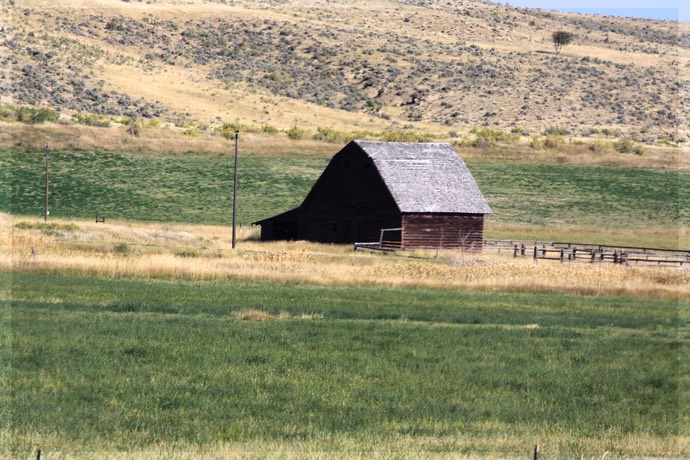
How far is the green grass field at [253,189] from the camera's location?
74.2 meters

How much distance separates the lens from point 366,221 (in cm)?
6038

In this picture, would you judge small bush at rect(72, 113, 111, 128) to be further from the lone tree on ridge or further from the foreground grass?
the lone tree on ridge

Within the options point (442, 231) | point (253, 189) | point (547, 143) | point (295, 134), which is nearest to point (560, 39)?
point (547, 143)

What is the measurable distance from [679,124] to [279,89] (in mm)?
45840

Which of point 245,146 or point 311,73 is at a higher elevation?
point 311,73

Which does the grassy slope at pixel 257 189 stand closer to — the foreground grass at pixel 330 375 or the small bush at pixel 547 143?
the small bush at pixel 547 143

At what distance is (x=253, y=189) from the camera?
8194 cm

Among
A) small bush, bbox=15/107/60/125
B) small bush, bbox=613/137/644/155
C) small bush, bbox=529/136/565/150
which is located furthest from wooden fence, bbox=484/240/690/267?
small bush, bbox=15/107/60/125

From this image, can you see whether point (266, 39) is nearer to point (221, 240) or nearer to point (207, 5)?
point (207, 5)

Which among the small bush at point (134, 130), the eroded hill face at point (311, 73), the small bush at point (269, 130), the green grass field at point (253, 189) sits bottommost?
the green grass field at point (253, 189)

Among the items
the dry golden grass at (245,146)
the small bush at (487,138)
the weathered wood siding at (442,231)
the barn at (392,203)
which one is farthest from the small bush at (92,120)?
the weathered wood siding at (442,231)

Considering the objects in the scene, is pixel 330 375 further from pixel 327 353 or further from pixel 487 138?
pixel 487 138

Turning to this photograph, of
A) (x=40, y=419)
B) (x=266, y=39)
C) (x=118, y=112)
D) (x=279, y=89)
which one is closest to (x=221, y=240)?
(x=40, y=419)

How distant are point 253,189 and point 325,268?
137 ft
